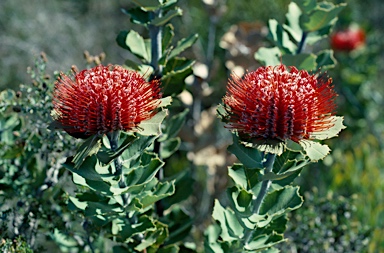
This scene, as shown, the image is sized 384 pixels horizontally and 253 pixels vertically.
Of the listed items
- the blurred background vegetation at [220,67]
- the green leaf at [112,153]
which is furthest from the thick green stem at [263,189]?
the blurred background vegetation at [220,67]

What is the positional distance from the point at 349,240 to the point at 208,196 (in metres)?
1.01

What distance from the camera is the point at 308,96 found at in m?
1.12

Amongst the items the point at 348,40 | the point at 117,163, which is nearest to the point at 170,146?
the point at 117,163

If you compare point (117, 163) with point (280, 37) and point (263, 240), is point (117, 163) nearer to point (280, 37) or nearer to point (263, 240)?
point (263, 240)

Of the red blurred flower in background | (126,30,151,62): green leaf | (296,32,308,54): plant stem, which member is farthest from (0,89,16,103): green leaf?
the red blurred flower in background

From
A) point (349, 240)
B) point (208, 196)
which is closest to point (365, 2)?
point (208, 196)

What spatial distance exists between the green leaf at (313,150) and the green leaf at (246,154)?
0.39ft

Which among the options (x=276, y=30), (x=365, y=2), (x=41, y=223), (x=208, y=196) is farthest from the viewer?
(x=365, y=2)

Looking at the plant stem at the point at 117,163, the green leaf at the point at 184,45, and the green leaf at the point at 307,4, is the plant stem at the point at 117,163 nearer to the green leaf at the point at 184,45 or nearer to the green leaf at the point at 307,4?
the green leaf at the point at 184,45

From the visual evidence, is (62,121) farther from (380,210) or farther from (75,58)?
(75,58)

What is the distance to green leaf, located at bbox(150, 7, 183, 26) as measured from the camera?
1342 millimetres

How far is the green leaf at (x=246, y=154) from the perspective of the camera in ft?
3.92

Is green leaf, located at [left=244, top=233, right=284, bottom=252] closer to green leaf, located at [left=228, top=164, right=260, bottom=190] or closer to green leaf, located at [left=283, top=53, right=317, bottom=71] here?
green leaf, located at [left=228, top=164, right=260, bottom=190]

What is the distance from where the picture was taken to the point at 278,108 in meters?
1.10
